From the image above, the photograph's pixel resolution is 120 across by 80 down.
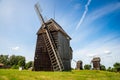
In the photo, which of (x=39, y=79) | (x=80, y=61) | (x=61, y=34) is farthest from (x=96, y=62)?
(x=39, y=79)

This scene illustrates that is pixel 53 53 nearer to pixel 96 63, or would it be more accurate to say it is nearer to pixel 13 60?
pixel 96 63

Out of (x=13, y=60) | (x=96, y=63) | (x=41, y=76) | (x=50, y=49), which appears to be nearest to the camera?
(x=41, y=76)

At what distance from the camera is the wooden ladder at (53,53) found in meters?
18.9

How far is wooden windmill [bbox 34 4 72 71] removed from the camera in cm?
1934

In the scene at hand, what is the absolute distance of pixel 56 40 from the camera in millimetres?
20156

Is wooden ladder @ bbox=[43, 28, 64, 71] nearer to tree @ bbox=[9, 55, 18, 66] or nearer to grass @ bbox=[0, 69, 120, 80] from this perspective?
grass @ bbox=[0, 69, 120, 80]

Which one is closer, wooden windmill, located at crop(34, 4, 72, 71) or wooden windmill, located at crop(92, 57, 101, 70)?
wooden windmill, located at crop(34, 4, 72, 71)

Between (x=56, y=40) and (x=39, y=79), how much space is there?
10.7m

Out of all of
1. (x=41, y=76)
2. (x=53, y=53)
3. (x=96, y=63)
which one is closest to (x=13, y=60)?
(x=96, y=63)

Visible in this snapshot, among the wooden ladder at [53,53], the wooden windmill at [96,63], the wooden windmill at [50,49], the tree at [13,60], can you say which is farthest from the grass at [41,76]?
the tree at [13,60]

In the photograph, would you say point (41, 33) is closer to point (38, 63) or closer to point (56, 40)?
point (56, 40)

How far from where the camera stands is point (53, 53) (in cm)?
1962

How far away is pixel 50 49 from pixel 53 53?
0.86m

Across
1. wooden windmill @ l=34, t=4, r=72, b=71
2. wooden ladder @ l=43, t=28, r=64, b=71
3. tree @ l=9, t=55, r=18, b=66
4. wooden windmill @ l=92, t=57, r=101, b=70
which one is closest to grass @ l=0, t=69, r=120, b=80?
wooden ladder @ l=43, t=28, r=64, b=71
